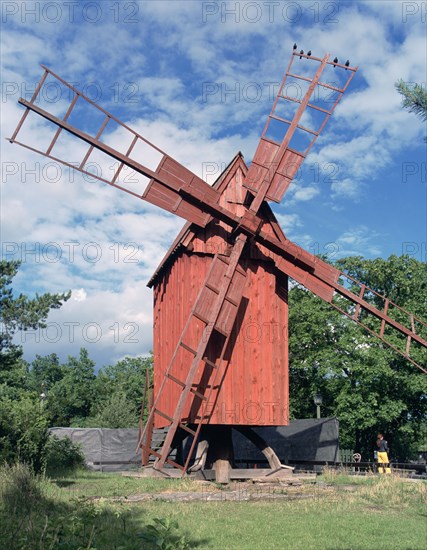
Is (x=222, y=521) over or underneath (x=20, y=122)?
underneath

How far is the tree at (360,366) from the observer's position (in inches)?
1296

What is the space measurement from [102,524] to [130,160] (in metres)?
9.30

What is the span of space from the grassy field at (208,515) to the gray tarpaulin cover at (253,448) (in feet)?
24.1

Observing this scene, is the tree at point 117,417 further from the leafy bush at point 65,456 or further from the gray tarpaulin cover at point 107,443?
the leafy bush at point 65,456

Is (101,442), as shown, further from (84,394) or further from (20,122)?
(84,394)

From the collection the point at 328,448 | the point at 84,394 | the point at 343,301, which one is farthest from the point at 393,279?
the point at 84,394

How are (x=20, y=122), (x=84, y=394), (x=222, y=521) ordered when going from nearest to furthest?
1. (x=222, y=521)
2. (x=20, y=122)
3. (x=84, y=394)

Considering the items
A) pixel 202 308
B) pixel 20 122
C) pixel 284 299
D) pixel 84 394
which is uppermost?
pixel 84 394

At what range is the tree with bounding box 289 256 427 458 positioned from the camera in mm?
32906

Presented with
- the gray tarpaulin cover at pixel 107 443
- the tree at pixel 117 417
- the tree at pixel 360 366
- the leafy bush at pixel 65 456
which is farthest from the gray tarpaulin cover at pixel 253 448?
the tree at pixel 117 417

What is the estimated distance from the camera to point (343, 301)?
35.4 metres

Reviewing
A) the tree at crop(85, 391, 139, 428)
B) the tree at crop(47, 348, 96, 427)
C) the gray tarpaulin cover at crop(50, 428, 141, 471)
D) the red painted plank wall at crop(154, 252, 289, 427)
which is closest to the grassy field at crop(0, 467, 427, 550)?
the red painted plank wall at crop(154, 252, 289, 427)

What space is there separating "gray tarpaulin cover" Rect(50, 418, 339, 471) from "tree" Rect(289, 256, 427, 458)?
772 centimetres

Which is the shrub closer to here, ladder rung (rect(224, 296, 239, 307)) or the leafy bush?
ladder rung (rect(224, 296, 239, 307))
